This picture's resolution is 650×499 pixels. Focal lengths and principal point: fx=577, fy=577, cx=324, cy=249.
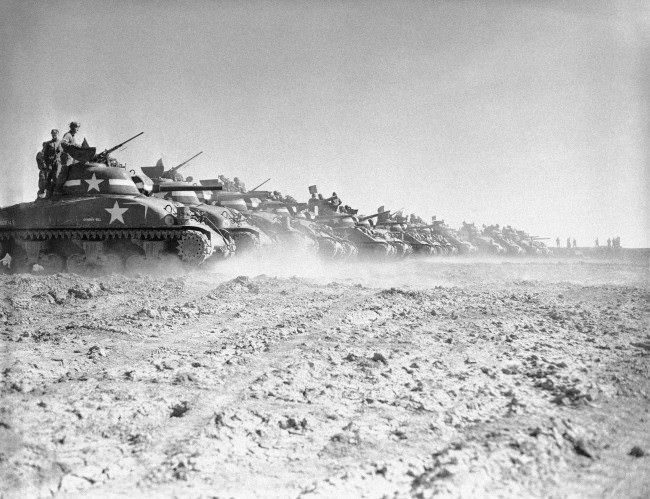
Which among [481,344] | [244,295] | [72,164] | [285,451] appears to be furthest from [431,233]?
[285,451]

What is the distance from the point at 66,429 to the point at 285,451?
1.28 metres

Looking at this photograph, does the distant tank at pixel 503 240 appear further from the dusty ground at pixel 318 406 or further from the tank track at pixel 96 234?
the dusty ground at pixel 318 406

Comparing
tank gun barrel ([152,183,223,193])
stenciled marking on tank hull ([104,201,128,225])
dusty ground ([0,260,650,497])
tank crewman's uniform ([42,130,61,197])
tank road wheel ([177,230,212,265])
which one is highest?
tank crewman's uniform ([42,130,61,197])

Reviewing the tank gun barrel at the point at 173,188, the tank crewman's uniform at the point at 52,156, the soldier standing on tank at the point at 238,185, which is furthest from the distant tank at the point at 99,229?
the soldier standing on tank at the point at 238,185

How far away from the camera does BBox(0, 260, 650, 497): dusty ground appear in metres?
2.84

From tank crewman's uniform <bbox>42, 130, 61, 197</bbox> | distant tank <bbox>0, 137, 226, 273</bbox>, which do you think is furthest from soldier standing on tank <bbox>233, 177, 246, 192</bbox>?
tank crewman's uniform <bbox>42, 130, 61, 197</bbox>

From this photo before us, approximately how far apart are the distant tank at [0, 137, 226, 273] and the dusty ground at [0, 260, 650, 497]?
6603 millimetres

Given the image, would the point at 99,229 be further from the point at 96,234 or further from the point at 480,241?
the point at 480,241

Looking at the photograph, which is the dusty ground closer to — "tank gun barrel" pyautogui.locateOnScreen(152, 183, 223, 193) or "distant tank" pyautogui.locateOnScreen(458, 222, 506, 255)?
"tank gun barrel" pyautogui.locateOnScreen(152, 183, 223, 193)

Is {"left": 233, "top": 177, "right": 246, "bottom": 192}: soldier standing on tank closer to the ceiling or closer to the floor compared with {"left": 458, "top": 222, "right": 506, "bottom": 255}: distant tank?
closer to the ceiling

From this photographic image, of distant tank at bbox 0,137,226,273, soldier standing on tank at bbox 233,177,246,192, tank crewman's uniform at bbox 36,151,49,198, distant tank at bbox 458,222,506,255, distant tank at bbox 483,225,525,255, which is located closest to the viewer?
distant tank at bbox 0,137,226,273

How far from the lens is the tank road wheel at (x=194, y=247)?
1384 centimetres

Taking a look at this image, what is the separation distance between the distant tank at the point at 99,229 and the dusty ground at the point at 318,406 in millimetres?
6603

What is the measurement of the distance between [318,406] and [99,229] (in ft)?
39.1
